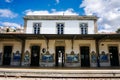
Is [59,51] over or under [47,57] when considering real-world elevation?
over

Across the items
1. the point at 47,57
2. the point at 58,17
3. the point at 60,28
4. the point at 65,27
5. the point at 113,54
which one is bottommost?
the point at 47,57

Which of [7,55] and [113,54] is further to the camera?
[7,55]

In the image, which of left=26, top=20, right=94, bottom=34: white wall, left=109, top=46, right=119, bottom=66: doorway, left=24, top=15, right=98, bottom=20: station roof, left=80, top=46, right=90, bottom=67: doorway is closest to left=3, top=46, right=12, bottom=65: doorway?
left=26, top=20, right=94, bottom=34: white wall

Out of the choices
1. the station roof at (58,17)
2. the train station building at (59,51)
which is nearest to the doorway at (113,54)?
the train station building at (59,51)

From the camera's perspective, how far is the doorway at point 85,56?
17156 mm

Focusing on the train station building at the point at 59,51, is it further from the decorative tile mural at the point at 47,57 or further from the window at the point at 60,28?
the window at the point at 60,28

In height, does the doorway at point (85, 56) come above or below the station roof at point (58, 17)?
below

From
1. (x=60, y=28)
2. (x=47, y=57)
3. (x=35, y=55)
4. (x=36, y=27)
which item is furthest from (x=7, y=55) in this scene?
(x=60, y=28)

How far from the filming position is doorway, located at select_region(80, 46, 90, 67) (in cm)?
1716

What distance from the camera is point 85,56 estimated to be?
684 inches

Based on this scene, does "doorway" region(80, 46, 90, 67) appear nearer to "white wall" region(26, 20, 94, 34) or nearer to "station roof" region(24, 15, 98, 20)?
"white wall" region(26, 20, 94, 34)

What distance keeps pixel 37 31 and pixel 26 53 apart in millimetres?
4136

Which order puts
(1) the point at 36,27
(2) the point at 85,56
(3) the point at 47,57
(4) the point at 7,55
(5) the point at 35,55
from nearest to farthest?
1. (3) the point at 47,57
2. (2) the point at 85,56
3. (5) the point at 35,55
4. (4) the point at 7,55
5. (1) the point at 36,27

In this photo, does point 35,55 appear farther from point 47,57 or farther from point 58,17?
point 58,17
